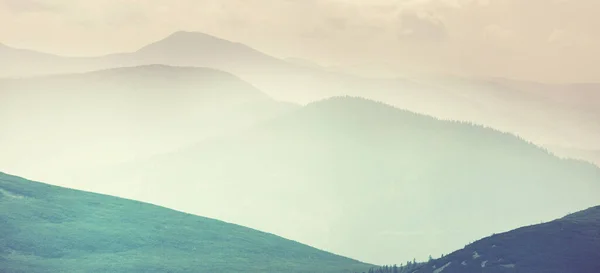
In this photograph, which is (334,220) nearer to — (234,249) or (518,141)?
(234,249)

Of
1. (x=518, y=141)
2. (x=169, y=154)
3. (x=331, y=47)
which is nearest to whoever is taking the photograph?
(x=331, y=47)

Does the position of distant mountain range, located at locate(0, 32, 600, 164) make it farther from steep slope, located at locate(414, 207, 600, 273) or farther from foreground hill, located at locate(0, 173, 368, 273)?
foreground hill, located at locate(0, 173, 368, 273)

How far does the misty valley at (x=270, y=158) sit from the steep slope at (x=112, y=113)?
0.23m

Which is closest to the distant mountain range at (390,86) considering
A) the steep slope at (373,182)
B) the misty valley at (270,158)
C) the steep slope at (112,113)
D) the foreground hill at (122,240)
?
the misty valley at (270,158)

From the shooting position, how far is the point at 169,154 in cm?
11250

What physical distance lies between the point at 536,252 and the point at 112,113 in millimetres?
57145

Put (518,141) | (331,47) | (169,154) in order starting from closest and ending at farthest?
1. (331,47)
2. (518,141)
3. (169,154)

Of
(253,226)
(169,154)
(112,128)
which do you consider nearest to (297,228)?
(253,226)

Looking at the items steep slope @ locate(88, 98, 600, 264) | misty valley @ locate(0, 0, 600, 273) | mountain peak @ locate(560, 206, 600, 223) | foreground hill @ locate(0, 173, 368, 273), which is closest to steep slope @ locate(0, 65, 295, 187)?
misty valley @ locate(0, 0, 600, 273)

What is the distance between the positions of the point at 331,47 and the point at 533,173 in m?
31.5

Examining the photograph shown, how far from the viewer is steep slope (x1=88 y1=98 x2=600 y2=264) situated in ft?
340

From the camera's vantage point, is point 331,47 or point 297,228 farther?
point 297,228

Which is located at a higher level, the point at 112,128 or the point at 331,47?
the point at 331,47

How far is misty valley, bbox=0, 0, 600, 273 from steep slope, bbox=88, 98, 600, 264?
0.76 feet
